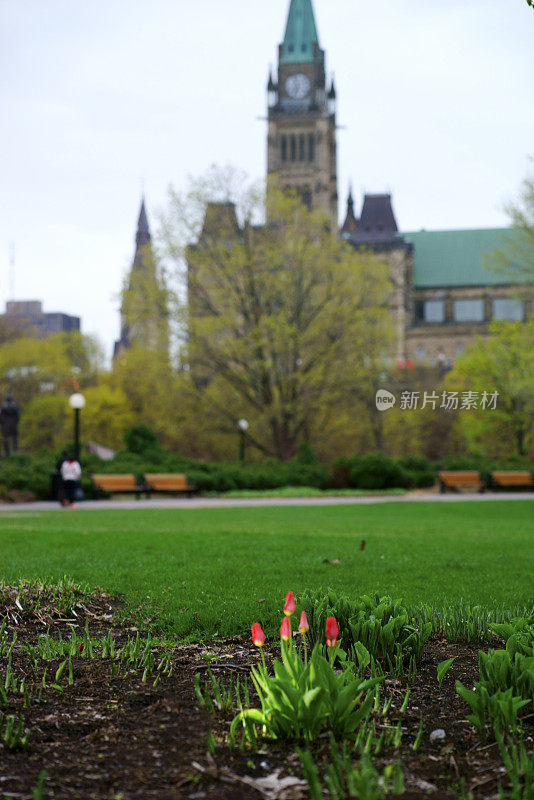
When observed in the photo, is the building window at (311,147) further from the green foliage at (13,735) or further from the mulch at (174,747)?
the green foliage at (13,735)

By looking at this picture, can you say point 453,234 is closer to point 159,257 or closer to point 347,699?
point 159,257

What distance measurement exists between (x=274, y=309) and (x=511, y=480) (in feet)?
37.0

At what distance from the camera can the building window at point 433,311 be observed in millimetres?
107688

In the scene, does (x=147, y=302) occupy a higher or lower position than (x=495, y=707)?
higher

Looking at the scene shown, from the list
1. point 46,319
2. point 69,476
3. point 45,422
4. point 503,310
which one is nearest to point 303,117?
point 503,310

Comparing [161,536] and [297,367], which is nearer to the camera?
[161,536]

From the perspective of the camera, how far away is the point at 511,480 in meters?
28.9

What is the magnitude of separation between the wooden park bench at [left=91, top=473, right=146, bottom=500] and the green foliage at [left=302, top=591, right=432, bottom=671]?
20361mm

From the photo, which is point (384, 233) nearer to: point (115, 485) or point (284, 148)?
point (284, 148)

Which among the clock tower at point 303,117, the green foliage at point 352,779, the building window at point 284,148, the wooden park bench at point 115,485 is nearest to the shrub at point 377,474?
the wooden park bench at point 115,485

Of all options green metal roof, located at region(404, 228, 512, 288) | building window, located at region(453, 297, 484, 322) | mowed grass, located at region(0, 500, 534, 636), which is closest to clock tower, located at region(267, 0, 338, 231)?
green metal roof, located at region(404, 228, 512, 288)

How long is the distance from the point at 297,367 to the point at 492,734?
96.3ft

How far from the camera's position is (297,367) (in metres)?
32.6

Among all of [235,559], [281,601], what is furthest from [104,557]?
[281,601]
